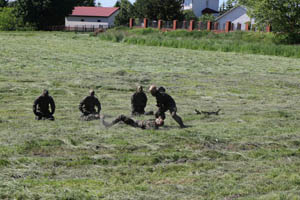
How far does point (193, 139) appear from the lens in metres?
9.86

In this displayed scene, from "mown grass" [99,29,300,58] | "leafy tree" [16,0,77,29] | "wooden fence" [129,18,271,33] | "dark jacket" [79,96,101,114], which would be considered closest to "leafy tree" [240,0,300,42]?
"mown grass" [99,29,300,58]

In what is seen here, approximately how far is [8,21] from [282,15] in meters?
55.5

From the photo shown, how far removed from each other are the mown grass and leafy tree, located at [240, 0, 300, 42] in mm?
1063

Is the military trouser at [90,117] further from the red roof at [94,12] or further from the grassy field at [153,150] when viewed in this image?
the red roof at [94,12]

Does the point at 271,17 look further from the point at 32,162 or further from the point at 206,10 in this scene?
the point at 206,10

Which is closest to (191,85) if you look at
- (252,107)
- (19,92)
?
(252,107)

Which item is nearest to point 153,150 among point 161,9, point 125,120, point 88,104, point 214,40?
point 125,120

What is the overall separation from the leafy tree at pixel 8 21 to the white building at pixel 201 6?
42.7 m

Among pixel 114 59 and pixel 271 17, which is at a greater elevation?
pixel 271 17

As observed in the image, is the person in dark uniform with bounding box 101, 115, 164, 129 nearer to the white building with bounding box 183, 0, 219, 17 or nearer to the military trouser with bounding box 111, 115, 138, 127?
the military trouser with bounding box 111, 115, 138, 127

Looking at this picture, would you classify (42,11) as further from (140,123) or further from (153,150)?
(153,150)

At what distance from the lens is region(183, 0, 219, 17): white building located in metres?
111

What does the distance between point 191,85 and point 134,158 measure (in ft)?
40.3

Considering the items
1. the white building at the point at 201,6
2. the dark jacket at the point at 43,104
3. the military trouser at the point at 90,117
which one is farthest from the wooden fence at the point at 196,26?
the dark jacket at the point at 43,104
